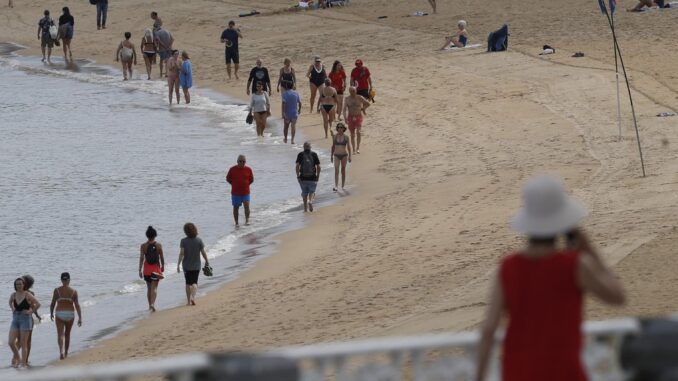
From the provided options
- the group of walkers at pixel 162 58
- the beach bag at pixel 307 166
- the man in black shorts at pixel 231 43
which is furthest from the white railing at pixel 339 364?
the man in black shorts at pixel 231 43

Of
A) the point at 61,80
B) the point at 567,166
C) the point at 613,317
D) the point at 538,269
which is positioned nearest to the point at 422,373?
the point at 538,269

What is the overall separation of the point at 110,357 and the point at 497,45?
21531 mm

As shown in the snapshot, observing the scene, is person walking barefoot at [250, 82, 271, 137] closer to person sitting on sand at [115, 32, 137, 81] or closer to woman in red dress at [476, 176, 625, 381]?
person sitting on sand at [115, 32, 137, 81]

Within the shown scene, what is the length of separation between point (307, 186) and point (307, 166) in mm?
430

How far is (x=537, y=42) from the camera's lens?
35.8 metres

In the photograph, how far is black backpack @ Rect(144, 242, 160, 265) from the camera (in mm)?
16984

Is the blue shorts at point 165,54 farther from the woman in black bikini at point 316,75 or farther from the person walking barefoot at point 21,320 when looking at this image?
the person walking barefoot at point 21,320

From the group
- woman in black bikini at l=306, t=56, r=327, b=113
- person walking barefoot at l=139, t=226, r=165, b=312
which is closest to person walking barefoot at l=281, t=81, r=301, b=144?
woman in black bikini at l=306, t=56, r=327, b=113

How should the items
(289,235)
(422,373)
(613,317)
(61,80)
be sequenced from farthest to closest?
(61,80) → (289,235) → (613,317) → (422,373)

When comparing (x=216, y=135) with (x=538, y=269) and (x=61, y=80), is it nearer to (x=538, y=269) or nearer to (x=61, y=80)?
(x=61, y=80)

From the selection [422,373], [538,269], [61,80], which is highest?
[538,269]

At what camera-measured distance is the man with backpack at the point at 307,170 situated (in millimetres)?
21391

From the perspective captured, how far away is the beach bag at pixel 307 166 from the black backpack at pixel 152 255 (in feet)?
15.7

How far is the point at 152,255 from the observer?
1700cm
